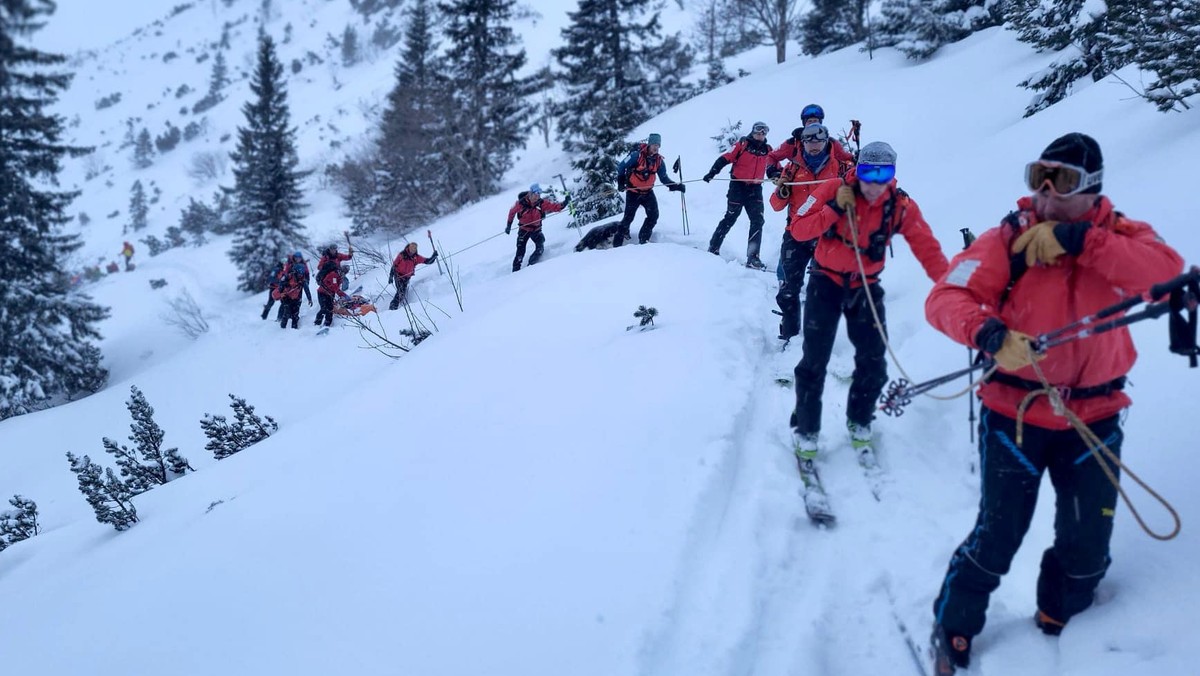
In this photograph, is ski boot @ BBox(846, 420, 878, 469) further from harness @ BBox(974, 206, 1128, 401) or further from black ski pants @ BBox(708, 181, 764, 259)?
black ski pants @ BBox(708, 181, 764, 259)

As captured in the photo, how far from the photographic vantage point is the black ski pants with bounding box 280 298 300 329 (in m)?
14.1

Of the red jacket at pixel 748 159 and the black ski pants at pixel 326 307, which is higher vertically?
the red jacket at pixel 748 159

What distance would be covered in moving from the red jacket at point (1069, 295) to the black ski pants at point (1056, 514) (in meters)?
0.10

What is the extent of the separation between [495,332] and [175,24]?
3115 inches

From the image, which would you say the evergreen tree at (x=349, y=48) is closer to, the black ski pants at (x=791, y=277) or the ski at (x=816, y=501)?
the black ski pants at (x=791, y=277)

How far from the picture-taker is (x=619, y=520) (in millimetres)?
3541

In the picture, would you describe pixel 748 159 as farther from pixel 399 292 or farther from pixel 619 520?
pixel 399 292

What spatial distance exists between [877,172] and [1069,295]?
135 cm

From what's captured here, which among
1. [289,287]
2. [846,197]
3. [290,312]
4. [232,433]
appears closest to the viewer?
[846,197]

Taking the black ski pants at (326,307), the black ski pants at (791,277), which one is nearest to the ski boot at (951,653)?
the black ski pants at (791,277)

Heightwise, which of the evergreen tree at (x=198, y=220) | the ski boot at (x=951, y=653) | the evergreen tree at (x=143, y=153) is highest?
the evergreen tree at (x=143, y=153)

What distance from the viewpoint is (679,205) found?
1235 centimetres

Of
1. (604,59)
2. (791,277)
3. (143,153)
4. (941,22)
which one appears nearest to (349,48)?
(143,153)

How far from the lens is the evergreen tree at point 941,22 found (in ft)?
53.6
